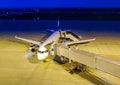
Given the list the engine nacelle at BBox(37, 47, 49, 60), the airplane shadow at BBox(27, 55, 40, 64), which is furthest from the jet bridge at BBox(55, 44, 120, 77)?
the airplane shadow at BBox(27, 55, 40, 64)

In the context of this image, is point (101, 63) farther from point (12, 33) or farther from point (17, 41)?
point (12, 33)

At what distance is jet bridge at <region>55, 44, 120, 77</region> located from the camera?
56.6 feet

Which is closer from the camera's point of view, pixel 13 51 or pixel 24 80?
pixel 24 80

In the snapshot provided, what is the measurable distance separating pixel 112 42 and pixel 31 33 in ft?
46.0

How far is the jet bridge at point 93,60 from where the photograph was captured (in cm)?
1725

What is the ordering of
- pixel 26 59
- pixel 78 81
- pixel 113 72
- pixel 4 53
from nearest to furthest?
pixel 113 72 → pixel 78 81 → pixel 26 59 → pixel 4 53

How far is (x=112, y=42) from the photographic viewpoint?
35812mm

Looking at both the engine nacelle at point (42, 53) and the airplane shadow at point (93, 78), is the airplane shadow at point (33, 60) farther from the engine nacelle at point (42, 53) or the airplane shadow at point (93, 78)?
the airplane shadow at point (93, 78)

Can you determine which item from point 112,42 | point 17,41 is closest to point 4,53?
point 17,41

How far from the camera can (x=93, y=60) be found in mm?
18844

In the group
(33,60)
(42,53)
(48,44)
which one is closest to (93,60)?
(42,53)

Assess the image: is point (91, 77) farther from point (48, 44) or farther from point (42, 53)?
point (48, 44)

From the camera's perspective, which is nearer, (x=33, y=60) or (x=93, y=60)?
(x=93, y=60)

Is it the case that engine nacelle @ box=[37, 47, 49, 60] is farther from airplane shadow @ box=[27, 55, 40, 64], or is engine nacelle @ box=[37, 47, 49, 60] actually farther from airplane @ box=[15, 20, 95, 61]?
airplane shadow @ box=[27, 55, 40, 64]
